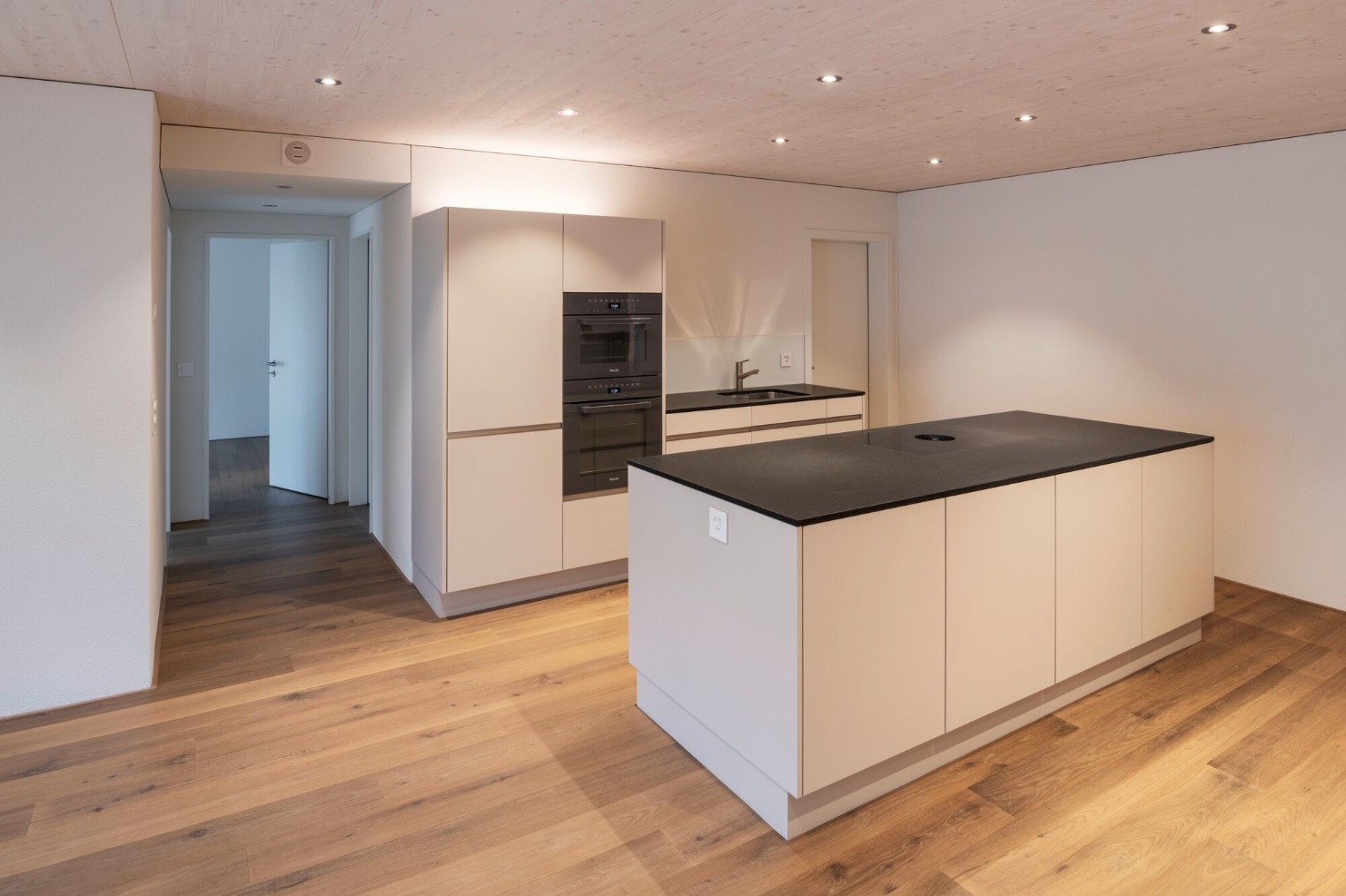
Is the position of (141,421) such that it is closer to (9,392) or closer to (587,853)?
(9,392)

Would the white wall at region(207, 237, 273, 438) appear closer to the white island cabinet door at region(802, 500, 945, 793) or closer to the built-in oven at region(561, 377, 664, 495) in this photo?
the built-in oven at region(561, 377, 664, 495)

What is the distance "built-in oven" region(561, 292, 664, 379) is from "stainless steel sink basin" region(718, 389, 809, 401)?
0.86m

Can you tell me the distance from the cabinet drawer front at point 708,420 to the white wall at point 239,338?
21.1ft

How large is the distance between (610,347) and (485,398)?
0.73 metres

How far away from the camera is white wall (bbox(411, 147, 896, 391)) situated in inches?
178

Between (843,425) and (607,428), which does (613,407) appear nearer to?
(607,428)

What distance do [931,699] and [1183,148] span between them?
3.49 m

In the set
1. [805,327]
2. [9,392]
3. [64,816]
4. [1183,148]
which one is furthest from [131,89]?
[1183,148]

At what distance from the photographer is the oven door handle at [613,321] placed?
4391 millimetres

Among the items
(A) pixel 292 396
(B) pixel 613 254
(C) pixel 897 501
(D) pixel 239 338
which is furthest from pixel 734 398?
(D) pixel 239 338

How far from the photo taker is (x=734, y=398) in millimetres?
5297

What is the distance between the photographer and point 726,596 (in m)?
2.60

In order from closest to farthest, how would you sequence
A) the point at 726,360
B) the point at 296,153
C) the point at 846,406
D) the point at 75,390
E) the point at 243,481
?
the point at 75,390 < the point at 296,153 < the point at 846,406 < the point at 726,360 < the point at 243,481

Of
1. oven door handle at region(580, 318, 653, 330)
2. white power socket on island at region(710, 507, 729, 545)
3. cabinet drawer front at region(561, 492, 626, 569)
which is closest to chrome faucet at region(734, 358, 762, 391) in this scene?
oven door handle at region(580, 318, 653, 330)
